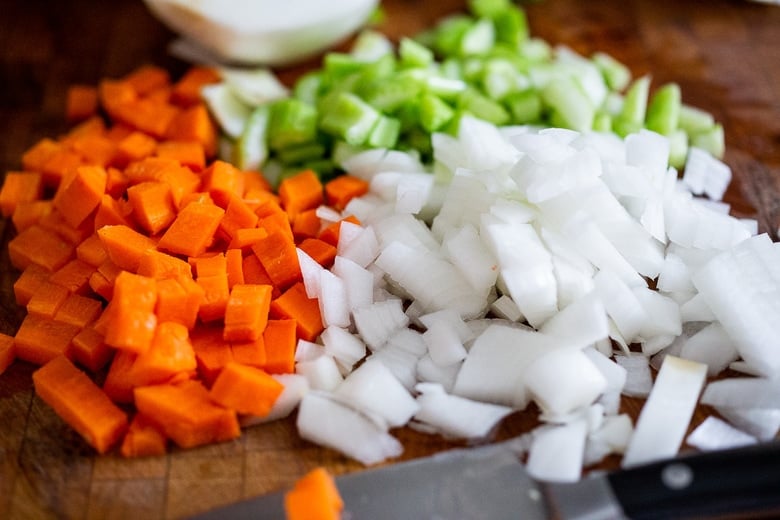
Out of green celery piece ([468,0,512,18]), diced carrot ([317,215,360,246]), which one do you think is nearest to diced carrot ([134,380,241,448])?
Result: diced carrot ([317,215,360,246])

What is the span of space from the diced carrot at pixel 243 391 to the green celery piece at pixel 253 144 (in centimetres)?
88

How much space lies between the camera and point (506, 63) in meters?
2.76

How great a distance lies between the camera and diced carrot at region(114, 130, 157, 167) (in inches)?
98.3

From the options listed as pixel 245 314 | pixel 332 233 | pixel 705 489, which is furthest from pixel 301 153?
pixel 705 489

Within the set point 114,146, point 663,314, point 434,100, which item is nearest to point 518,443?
point 663,314

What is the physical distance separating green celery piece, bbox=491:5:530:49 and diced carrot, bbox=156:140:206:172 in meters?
1.17

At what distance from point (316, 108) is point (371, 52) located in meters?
0.38

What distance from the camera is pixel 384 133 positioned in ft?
8.29

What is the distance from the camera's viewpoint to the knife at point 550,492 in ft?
5.31

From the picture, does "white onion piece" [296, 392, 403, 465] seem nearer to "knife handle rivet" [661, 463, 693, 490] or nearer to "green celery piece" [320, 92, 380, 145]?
"knife handle rivet" [661, 463, 693, 490]

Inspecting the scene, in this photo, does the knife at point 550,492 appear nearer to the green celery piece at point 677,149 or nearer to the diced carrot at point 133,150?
the green celery piece at point 677,149

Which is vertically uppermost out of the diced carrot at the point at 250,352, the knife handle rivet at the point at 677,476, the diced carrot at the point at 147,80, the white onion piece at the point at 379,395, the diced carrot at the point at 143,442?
the knife handle rivet at the point at 677,476

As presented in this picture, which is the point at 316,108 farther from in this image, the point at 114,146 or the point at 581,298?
the point at 581,298

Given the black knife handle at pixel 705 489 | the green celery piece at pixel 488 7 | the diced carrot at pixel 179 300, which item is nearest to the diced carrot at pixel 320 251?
the diced carrot at pixel 179 300
